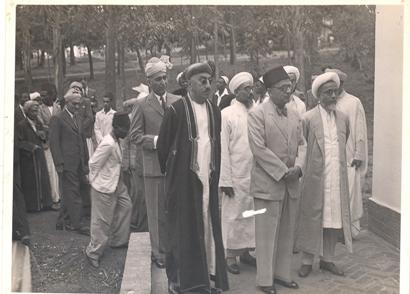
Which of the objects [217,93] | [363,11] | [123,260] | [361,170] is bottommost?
[123,260]

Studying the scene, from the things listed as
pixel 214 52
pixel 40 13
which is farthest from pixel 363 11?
pixel 40 13

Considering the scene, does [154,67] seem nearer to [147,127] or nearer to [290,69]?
[147,127]

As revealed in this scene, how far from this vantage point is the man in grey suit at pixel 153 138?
7.99 meters

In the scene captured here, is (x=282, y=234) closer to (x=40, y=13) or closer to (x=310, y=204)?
(x=310, y=204)

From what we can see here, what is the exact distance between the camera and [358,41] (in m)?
7.89

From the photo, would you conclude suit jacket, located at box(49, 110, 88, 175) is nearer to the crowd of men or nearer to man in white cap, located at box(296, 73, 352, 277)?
the crowd of men

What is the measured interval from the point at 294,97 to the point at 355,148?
607 millimetres

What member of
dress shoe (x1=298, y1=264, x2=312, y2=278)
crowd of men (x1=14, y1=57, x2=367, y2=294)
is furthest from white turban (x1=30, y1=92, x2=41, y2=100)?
dress shoe (x1=298, y1=264, x2=312, y2=278)

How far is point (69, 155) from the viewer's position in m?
8.09

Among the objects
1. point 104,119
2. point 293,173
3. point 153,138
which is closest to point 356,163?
point 293,173

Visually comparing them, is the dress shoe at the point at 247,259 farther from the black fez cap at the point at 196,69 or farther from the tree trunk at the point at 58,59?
the tree trunk at the point at 58,59

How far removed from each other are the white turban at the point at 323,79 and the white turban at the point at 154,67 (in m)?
1.13

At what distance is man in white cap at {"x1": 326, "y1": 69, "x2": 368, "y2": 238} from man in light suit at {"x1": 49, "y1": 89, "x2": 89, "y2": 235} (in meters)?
1.94

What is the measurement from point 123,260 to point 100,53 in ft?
5.14
